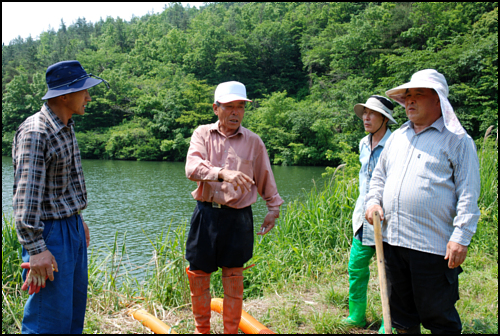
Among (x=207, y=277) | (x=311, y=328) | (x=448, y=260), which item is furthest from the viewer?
(x=311, y=328)

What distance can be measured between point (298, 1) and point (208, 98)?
39451mm

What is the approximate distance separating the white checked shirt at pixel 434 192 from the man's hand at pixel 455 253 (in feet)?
0.08

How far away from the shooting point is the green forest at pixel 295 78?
2452cm

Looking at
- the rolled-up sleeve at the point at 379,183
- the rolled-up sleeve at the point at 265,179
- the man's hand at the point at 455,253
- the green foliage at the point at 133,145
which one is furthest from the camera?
the green foliage at the point at 133,145

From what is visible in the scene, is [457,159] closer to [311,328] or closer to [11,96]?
[311,328]

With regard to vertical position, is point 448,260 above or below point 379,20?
below

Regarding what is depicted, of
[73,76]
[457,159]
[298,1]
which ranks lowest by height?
[457,159]

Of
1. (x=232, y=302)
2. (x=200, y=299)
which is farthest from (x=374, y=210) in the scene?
(x=200, y=299)

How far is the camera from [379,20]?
117ft

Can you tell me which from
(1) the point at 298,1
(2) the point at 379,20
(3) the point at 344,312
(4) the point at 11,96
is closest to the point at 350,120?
(2) the point at 379,20

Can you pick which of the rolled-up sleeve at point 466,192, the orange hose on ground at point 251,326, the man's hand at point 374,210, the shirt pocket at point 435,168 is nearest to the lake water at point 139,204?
the orange hose on ground at point 251,326

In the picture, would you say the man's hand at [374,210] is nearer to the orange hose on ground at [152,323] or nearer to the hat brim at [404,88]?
the hat brim at [404,88]

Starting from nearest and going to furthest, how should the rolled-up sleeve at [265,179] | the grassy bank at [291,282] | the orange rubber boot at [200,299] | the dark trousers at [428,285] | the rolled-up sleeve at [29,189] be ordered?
the rolled-up sleeve at [29,189] < the dark trousers at [428,285] < the orange rubber boot at [200,299] < the rolled-up sleeve at [265,179] < the grassy bank at [291,282]

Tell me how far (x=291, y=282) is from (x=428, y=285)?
1.79m
